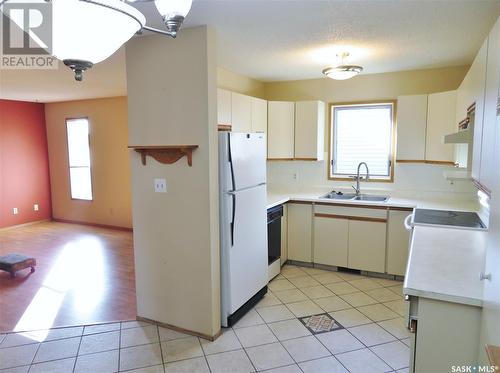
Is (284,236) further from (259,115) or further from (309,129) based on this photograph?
(259,115)

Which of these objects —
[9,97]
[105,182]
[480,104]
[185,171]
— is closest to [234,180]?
[185,171]

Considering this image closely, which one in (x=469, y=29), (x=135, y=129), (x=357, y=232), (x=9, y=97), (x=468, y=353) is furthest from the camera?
(x=9, y=97)

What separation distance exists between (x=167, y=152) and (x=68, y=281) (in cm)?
239

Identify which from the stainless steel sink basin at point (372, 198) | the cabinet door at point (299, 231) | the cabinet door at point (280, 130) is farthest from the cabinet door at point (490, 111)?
the cabinet door at point (280, 130)

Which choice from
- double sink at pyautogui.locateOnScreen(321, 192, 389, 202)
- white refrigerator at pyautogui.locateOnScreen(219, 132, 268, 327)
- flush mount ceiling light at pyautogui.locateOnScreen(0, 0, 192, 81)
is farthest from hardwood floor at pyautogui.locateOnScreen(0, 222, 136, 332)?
flush mount ceiling light at pyautogui.locateOnScreen(0, 0, 192, 81)

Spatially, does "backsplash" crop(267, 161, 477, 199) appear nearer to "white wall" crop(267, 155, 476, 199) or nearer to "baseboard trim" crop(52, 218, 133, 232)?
"white wall" crop(267, 155, 476, 199)

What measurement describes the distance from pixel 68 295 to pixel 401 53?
13.3ft

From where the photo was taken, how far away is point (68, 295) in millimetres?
3727

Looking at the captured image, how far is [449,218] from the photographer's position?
312cm

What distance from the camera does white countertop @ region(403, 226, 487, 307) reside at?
1653 millimetres

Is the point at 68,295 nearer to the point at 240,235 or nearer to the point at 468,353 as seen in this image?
the point at 240,235

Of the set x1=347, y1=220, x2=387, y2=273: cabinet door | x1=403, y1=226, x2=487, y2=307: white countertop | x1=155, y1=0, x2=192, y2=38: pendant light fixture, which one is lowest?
x1=347, y1=220, x2=387, y2=273: cabinet door

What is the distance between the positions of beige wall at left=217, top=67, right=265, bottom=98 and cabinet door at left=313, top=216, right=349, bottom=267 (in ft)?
5.95

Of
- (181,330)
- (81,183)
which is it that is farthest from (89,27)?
(81,183)
